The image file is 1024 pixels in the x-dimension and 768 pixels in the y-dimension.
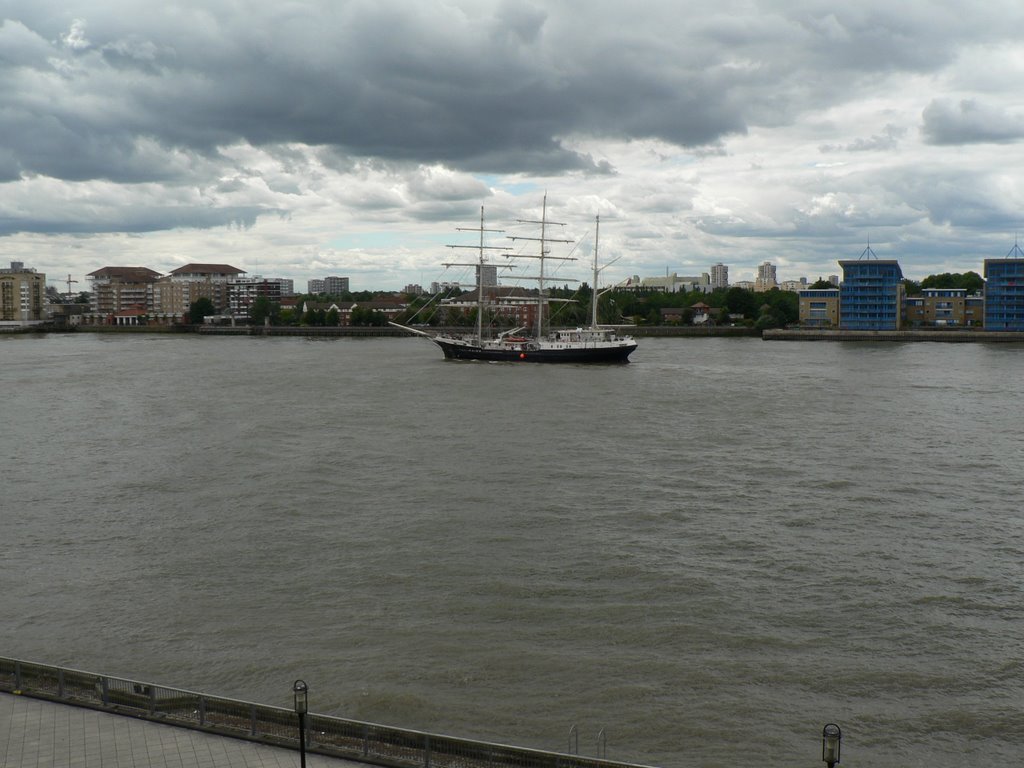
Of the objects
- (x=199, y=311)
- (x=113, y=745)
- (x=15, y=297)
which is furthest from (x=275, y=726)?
(x=15, y=297)

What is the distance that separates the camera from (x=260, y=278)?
174m

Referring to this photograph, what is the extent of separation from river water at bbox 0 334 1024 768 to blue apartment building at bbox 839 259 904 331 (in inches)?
3171

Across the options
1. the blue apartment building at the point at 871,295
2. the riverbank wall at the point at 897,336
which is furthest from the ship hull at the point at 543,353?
the blue apartment building at the point at 871,295

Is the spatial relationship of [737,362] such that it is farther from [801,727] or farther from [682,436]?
[801,727]

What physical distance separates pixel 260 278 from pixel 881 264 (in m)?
112

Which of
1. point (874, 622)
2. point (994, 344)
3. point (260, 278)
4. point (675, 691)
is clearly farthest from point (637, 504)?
point (260, 278)

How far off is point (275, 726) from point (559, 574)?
23.9ft

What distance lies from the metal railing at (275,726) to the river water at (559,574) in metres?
1.84

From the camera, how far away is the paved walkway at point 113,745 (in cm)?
804

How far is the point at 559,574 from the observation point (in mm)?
15375

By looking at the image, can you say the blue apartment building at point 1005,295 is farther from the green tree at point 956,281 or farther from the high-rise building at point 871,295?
the green tree at point 956,281

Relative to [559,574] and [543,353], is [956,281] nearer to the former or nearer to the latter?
[543,353]

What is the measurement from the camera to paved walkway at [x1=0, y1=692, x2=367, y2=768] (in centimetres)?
804

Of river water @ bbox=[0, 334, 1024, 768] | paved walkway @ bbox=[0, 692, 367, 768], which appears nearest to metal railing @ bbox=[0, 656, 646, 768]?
paved walkway @ bbox=[0, 692, 367, 768]
